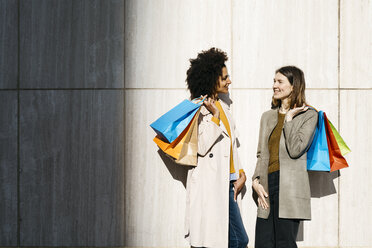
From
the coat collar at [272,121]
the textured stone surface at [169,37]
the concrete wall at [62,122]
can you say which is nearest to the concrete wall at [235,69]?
the textured stone surface at [169,37]

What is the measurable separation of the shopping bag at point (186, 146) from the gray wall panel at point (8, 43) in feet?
7.53

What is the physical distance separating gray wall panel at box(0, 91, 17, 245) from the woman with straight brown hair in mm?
3045

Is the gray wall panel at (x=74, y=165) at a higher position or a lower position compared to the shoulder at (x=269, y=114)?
lower

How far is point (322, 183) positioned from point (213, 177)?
5.55 feet

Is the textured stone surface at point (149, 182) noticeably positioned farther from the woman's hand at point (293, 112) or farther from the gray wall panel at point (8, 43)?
the gray wall panel at point (8, 43)

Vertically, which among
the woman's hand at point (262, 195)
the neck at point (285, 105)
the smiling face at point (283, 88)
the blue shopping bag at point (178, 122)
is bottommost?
the woman's hand at point (262, 195)

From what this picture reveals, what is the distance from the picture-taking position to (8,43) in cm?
461

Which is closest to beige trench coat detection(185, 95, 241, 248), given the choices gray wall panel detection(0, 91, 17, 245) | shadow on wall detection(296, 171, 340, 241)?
shadow on wall detection(296, 171, 340, 241)

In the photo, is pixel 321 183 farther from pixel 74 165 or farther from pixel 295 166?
pixel 74 165

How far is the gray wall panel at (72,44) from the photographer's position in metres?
4.57

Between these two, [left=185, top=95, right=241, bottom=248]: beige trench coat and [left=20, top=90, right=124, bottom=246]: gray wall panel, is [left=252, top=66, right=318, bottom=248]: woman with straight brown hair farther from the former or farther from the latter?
[left=20, top=90, right=124, bottom=246]: gray wall panel

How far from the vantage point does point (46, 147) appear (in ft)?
15.0

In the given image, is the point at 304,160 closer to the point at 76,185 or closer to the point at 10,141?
the point at 76,185

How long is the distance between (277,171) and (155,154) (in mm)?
1539
